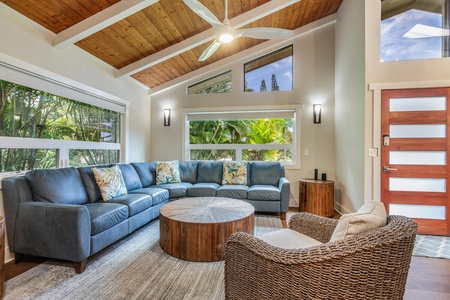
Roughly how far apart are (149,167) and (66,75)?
2.03 meters

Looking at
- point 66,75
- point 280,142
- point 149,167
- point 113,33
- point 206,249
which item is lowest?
point 206,249

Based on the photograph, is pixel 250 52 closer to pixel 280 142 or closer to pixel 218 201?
pixel 280 142

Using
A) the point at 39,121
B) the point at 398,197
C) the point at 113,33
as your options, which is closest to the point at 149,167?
the point at 39,121

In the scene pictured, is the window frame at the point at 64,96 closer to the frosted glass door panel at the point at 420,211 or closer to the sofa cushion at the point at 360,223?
the sofa cushion at the point at 360,223

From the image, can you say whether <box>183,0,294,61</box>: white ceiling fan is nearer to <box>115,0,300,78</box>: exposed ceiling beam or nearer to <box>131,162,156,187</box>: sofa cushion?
<box>115,0,300,78</box>: exposed ceiling beam

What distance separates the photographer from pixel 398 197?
A: 10.4ft

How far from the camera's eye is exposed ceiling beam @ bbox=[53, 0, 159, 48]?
2646mm

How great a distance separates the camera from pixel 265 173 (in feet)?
14.3

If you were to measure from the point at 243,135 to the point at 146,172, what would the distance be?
7.24ft

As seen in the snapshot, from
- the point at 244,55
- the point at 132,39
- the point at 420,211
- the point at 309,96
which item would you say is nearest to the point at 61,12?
the point at 132,39

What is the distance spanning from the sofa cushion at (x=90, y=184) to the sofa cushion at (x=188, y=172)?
1.78 meters

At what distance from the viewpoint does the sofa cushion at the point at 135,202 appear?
2828 mm

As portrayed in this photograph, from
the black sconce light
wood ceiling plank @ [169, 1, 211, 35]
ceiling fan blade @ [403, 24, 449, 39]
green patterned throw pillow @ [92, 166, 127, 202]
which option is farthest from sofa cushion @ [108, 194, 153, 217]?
ceiling fan blade @ [403, 24, 449, 39]

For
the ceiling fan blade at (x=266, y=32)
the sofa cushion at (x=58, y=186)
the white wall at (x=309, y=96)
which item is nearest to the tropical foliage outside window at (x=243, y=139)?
the white wall at (x=309, y=96)
